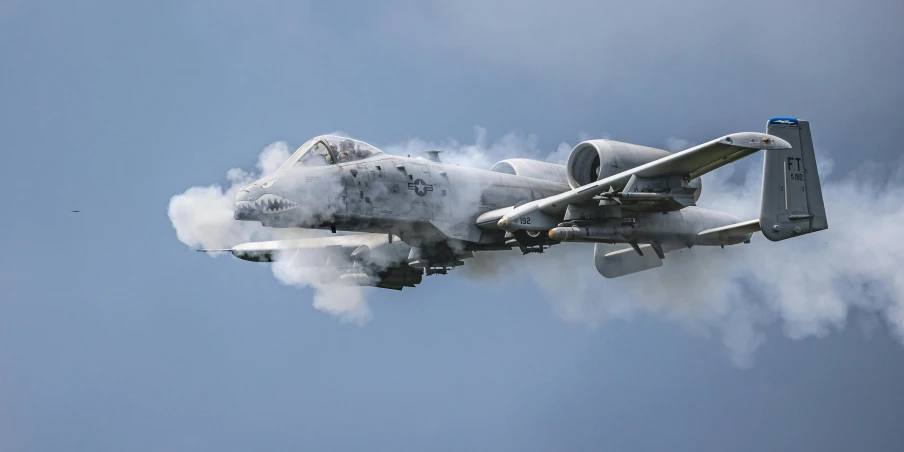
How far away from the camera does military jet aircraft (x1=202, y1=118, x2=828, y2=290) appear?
32.2 metres

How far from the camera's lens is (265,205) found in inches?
1254

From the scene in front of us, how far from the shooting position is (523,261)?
126ft

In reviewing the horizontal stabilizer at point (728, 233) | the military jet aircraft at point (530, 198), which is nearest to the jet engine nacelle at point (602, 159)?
the military jet aircraft at point (530, 198)

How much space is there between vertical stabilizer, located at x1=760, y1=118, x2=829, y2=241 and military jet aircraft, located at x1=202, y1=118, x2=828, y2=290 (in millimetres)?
27

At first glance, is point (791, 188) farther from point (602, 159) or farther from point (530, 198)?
point (530, 198)

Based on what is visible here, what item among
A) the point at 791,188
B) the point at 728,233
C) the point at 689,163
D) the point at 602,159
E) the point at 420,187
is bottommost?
the point at 728,233

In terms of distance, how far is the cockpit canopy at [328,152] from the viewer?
33000 mm

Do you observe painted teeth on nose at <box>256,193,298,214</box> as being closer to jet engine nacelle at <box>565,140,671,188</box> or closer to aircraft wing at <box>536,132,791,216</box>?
aircraft wing at <box>536,132,791,216</box>

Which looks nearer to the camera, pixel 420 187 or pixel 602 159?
pixel 602 159

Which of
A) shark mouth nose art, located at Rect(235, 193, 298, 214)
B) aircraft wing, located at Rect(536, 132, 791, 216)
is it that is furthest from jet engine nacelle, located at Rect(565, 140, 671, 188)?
shark mouth nose art, located at Rect(235, 193, 298, 214)

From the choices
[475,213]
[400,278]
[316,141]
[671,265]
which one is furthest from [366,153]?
[671,265]

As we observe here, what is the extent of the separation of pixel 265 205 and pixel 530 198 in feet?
25.7

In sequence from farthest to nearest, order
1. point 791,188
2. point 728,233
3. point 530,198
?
1. point 728,233
2. point 530,198
3. point 791,188

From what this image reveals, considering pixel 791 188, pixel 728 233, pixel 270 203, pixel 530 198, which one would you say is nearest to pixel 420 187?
pixel 530 198
